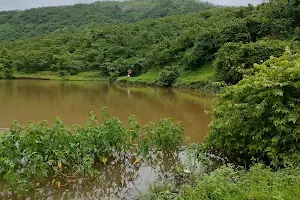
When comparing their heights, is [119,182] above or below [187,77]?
above

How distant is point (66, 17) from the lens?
94625 millimetres

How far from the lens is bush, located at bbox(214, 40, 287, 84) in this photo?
21.7m

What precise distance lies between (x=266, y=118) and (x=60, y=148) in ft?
13.5

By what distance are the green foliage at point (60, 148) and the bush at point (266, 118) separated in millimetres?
1372

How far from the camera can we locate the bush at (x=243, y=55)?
71.1 feet

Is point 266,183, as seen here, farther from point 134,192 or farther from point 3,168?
point 3,168

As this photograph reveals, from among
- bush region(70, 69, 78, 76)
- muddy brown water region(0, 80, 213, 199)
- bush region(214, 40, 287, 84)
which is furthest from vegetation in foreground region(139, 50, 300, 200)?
bush region(70, 69, 78, 76)

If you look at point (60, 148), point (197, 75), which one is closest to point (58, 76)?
point (197, 75)

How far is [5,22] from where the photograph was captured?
95500 mm

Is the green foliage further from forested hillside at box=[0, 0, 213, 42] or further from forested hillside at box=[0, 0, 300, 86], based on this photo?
forested hillside at box=[0, 0, 213, 42]

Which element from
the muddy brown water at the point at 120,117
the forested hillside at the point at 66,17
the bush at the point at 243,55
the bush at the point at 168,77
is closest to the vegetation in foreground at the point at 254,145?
the muddy brown water at the point at 120,117

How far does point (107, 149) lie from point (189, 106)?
11095 millimetres

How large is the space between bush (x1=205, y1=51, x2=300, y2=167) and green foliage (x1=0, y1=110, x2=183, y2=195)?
1.37 meters

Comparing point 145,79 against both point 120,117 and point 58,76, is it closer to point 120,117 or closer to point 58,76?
point 58,76
